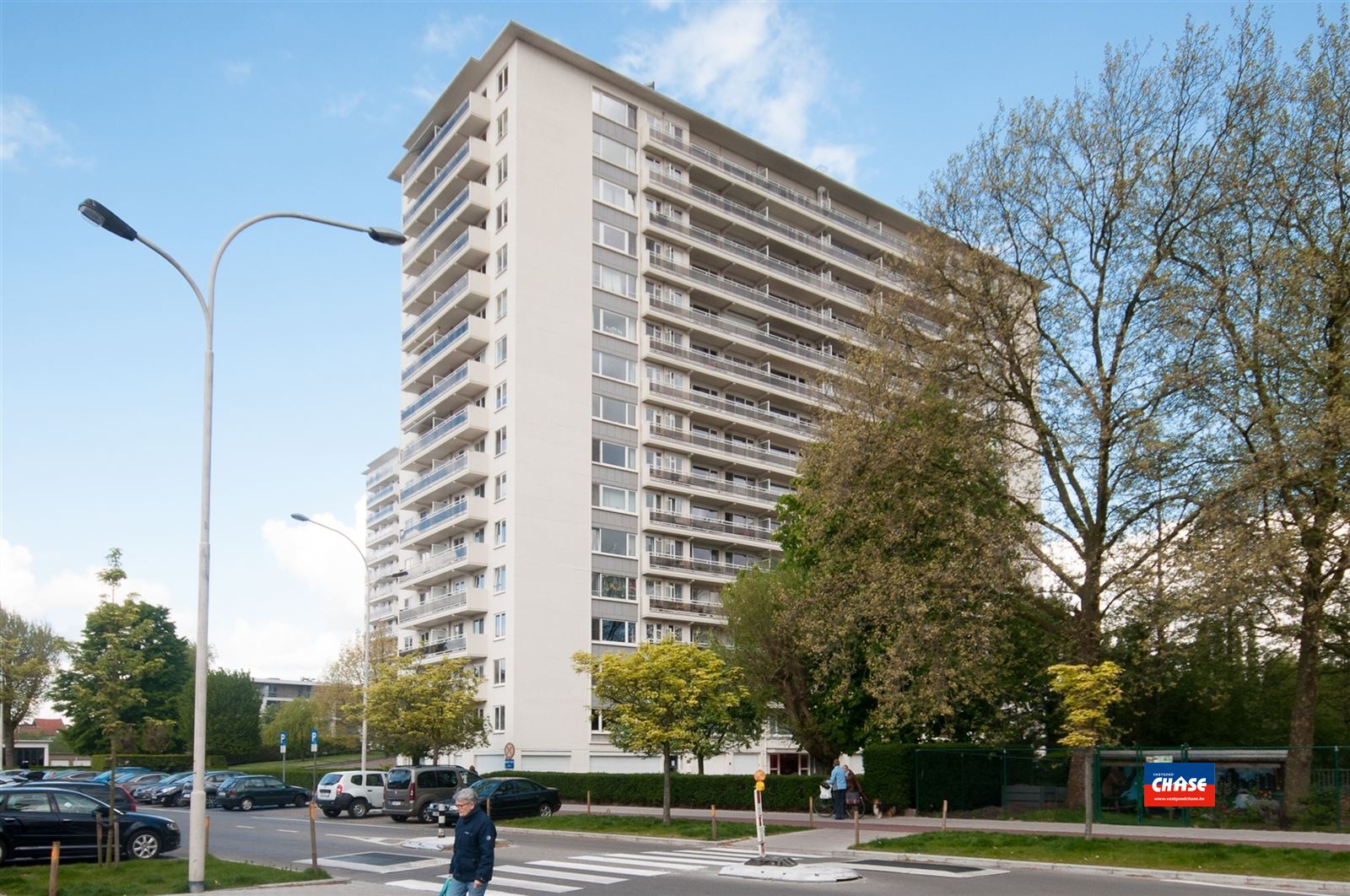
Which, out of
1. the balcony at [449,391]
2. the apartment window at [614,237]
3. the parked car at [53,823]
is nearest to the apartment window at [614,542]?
the balcony at [449,391]

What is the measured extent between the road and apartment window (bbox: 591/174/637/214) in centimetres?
3801

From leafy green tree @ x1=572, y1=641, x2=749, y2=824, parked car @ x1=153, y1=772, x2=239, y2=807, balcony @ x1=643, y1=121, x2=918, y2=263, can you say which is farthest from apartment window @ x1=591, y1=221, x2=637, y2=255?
leafy green tree @ x1=572, y1=641, x2=749, y2=824

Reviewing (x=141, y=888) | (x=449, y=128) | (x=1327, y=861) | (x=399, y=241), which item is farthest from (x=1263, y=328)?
(x=449, y=128)

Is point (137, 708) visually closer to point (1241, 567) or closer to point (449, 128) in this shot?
point (449, 128)

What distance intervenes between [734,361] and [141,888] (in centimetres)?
5327

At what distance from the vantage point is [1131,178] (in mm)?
31953

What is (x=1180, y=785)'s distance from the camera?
28.9m

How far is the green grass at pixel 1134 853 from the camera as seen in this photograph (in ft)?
65.4

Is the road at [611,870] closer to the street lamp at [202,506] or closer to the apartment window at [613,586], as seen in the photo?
the street lamp at [202,506]

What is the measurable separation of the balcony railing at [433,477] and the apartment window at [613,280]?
11700 mm

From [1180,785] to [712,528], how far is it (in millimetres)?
36771

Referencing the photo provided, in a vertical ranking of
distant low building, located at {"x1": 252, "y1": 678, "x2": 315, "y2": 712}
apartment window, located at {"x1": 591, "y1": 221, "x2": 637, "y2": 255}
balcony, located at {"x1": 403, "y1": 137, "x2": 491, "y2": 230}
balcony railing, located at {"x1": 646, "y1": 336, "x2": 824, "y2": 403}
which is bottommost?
distant low building, located at {"x1": 252, "y1": 678, "x2": 315, "y2": 712}

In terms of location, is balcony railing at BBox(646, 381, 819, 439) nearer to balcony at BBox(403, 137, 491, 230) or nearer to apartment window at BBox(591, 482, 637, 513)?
apartment window at BBox(591, 482, 637, 513)

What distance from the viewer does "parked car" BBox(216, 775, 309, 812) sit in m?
47.3
